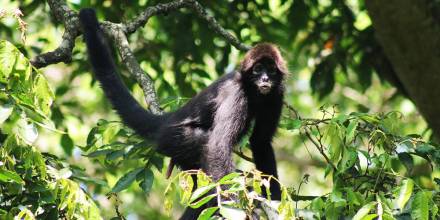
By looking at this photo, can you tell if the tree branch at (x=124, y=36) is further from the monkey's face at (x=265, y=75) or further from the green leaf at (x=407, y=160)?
the green leaf at (x=407, y=160)

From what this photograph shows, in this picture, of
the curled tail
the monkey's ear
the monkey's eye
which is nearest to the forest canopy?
the curled tail

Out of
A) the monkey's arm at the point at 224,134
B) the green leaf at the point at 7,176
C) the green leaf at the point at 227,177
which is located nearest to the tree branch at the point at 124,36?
the monkey's arm at the point at 224,134

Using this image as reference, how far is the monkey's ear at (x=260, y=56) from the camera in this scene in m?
6.95

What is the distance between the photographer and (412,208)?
4.29m

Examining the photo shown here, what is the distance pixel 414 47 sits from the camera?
16.3ft

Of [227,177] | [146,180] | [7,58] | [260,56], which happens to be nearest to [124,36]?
[260,56]

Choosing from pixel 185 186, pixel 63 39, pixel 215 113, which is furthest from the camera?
pixel 215 113

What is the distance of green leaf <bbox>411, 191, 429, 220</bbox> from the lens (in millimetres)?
4168

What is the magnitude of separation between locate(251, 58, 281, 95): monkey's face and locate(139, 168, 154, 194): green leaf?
1.74m

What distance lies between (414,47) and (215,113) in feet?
7.84

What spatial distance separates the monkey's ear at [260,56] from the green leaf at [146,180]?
5.83 feet

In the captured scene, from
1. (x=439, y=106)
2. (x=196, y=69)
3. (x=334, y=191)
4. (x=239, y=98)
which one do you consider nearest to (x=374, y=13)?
(x=439, y=106)

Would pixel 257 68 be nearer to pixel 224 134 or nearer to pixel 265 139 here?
pixel 265 139

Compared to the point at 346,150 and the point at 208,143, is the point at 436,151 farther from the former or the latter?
the point at 208,143
